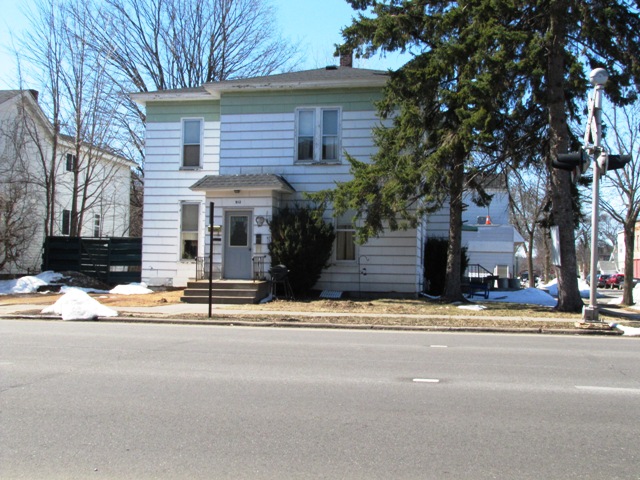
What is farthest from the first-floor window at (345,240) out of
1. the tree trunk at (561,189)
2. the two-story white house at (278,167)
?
the tree trunk at (561,189)

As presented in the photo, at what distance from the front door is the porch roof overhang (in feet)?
3.68

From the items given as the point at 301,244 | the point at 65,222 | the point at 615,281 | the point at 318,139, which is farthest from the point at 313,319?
the point at 615,281

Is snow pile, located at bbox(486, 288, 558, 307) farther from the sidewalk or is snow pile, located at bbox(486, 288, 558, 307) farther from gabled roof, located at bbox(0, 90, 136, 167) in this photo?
gabled roof, located at bbox(0, 90, 136, 167)

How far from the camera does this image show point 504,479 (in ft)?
13.9

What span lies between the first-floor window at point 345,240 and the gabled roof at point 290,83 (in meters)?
4.60

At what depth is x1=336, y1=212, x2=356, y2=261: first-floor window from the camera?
65.6 ft

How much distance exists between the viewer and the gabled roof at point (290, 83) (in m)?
19.4

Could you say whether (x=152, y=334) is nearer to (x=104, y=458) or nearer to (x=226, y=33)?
(x=104, y=458)

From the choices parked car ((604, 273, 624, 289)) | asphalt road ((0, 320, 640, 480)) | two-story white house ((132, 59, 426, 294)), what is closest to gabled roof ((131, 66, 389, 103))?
two-story white house ((132, 59, 426, 294))

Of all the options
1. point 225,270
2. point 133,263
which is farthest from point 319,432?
point 133,263

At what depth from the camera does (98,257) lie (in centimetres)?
2392

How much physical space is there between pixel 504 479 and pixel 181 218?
1878cm

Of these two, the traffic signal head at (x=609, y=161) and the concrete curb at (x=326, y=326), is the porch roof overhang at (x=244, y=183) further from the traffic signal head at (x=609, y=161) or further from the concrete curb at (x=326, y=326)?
the traffic signal head at (x=609, y=161)

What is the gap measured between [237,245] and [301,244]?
2.62m
